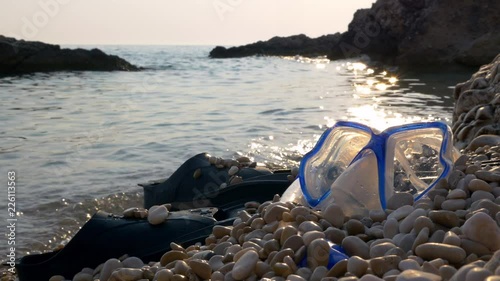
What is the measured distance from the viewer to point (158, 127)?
9.45 meters

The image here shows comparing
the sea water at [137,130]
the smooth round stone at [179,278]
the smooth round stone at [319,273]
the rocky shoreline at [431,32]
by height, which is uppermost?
the rocky shoreline at [431,32]

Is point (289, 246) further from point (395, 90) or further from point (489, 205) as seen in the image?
point (395, 90)

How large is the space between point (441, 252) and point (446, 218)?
291 millimetres

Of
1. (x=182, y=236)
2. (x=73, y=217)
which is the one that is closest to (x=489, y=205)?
(x=182, y=236)

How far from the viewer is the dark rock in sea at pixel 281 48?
152 feet

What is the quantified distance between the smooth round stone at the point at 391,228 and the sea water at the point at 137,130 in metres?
1.74

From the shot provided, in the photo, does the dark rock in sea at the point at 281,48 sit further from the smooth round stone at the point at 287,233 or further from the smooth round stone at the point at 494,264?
the smooth round stone at the point at 494,264

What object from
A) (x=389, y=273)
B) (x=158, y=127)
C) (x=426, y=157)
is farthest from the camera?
(x=158, y=127)

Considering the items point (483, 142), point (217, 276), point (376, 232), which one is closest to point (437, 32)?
point (483, 142)

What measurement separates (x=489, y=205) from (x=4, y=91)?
1566 centimetres

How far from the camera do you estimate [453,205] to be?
244 cm

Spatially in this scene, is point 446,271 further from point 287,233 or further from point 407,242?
point 287,233

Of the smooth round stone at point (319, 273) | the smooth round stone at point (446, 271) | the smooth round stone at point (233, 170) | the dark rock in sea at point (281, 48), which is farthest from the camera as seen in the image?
the dark rock in sea at point (281, 48)

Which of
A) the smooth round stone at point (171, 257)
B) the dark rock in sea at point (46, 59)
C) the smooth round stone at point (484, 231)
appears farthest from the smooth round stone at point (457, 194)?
the dark rock in sea at point (46, 59)
